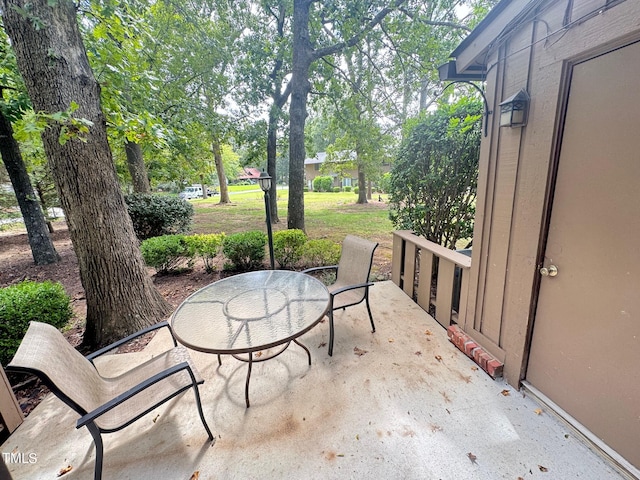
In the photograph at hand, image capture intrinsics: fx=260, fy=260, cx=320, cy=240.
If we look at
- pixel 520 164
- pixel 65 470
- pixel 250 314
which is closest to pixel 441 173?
pixel 520 164

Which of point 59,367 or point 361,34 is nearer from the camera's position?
point 59,367

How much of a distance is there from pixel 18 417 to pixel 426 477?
9.97 feet

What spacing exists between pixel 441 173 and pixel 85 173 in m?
4.27

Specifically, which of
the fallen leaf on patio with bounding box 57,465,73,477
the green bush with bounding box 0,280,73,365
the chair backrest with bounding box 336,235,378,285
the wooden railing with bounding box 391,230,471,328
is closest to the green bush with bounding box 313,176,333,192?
the wooden railing with bounding box 391,230,471,328

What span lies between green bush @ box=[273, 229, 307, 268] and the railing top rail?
186 centimetres

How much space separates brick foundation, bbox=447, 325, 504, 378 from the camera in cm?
227

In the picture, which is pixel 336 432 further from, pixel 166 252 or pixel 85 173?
pixel 166 252

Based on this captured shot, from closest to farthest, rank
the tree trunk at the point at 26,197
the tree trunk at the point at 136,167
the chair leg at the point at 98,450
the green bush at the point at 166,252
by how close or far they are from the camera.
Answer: the chair leg at the point at 98,450
the green bush at the point at 166,252
the tree trunk at the point at 26,197
the tree trunk at the point at 136,167

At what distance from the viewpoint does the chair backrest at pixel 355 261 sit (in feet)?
9.56

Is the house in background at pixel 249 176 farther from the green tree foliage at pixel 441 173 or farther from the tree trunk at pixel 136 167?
the tree trunk at pixel 136 167

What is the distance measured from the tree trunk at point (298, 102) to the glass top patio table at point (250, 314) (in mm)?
3348

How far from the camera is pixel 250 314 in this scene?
234cm

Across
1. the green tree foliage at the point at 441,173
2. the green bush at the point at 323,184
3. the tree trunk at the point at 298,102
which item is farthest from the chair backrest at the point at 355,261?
the green bush at the point at 323,184

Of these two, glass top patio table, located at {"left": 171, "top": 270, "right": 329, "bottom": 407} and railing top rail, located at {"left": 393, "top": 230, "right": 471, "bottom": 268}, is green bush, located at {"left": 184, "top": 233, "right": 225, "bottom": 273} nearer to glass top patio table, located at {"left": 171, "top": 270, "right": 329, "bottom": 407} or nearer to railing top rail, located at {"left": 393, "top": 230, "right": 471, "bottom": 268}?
glass top patio table, located at {"left": 171, "top": 270, "right": 329, "bottom": 407}
